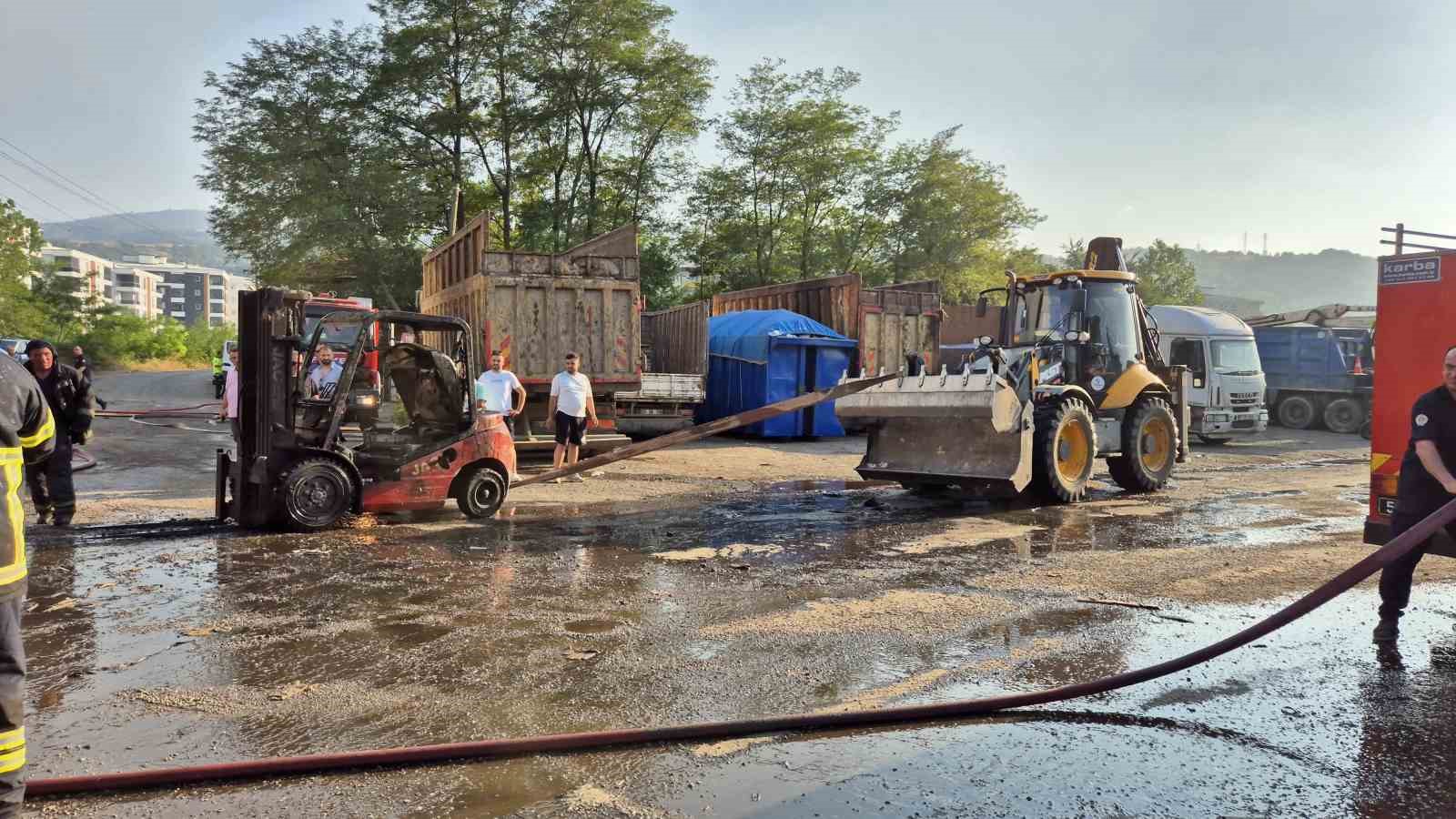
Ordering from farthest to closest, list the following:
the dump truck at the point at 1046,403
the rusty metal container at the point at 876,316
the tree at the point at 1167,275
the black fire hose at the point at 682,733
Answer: the tree at the point at 1167,275 < the rusty metal container at the point at 876,316 < the dump truck at the point at 1046,403 < the black fire hose at the point at 682,733

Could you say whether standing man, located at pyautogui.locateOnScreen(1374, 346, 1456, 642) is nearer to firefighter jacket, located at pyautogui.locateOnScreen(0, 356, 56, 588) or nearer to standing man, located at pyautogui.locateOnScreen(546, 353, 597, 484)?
firefighter jacket, located at pyautogui.locateOnScreen(0, 356, 56, 588)

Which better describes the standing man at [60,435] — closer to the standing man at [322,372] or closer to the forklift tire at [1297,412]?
the standing man at [322,372]

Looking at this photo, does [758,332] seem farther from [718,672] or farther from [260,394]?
[718,672]

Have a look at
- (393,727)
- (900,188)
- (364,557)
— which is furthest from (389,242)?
(393,727)

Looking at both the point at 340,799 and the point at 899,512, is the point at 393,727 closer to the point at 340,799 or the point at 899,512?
the point at 340,799

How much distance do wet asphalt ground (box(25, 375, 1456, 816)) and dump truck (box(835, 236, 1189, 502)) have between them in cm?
153

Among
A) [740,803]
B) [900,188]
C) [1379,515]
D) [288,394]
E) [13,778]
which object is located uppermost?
[900,188]

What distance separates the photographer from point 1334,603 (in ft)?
20.4

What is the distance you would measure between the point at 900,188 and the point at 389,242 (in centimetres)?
1959

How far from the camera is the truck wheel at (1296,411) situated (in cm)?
2205

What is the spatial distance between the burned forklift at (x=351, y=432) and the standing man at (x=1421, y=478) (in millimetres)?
6967

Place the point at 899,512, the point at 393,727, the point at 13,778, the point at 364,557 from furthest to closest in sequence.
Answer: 1. the point at 899,512
2. the point at 364,557
3. the point at 393,727
4. the point at 13,778

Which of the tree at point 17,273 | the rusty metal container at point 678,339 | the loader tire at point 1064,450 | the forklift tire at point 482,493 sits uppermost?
the tree at point 17,273

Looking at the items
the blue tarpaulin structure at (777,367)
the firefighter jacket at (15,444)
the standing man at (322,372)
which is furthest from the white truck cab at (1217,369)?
the firefighter jacket at (15,444)
